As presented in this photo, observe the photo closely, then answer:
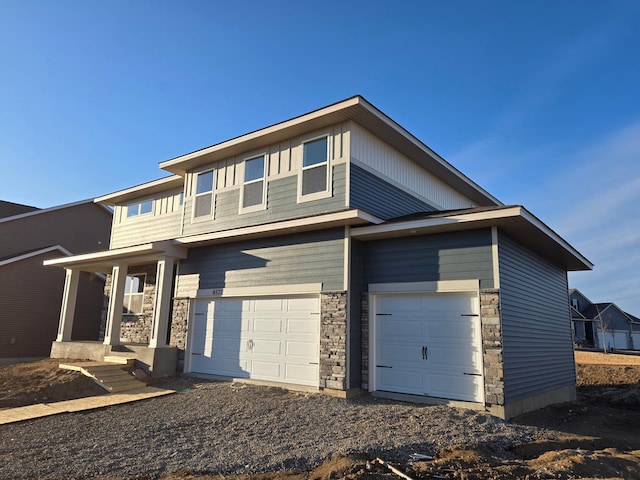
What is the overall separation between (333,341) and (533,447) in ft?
14.1

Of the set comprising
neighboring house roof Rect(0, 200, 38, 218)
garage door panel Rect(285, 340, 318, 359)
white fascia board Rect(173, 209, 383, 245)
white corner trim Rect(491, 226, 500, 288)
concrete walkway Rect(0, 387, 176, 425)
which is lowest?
concrete walkway Rect(0, 387, 176, 425)

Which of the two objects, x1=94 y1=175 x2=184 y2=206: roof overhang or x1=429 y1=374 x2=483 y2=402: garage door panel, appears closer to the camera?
x1=429 y1=374 x2=483 y2=402: garage door panel

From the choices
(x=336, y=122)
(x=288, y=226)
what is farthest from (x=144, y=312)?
(x=336, y=122)

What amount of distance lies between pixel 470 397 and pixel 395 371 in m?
1.62

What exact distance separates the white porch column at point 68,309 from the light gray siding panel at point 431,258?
10.6m

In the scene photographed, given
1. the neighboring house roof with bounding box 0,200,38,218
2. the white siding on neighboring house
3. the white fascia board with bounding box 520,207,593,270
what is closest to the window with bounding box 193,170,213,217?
the white siding on neighboring house

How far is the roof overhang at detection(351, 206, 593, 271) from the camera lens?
8375 mm

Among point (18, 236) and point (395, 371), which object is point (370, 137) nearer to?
point (395, 371)

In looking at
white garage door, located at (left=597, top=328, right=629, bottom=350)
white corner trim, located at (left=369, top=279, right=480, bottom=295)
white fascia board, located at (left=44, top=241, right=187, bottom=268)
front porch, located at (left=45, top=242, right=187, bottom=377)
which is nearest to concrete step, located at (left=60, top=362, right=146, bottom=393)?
front porch, located at (left=45, top=242, right=187, bottom=377)

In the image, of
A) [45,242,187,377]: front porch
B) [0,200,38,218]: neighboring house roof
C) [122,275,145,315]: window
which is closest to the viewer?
[45,242,187,377]: front porch

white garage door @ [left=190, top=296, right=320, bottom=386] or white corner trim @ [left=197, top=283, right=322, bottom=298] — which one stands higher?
white corner trim @ [left=197, top=283, right=322, bottom=298]

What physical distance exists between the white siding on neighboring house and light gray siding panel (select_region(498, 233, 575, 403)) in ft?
11.6

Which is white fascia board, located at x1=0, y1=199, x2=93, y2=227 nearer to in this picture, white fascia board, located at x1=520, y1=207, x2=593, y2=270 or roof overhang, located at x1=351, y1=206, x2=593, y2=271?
roof overhang, located at x1=351, y1=206, x2=593, y2=271

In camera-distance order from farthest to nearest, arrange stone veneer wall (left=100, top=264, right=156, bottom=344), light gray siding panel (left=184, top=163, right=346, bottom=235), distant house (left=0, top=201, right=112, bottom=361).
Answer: distant house (left=0, top=201, right=112, bottom=361), stone veneer wall (left=100, top=264, right=156, bottom=344), light gray siding panel (left=184, top=163, right=346, bottom=235)
